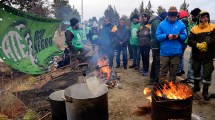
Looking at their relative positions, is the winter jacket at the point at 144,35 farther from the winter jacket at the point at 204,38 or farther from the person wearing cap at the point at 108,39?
the winter jacket at the point at 204,38

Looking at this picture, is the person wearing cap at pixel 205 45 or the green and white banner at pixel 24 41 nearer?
the person wearing cap at pixel 205 45

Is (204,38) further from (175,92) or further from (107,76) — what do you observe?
(107,76)

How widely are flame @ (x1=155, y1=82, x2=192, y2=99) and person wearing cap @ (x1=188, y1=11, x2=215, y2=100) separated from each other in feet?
6.22

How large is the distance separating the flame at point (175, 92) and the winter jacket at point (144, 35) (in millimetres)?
4433

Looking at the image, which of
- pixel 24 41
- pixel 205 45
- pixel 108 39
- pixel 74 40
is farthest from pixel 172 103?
pixel 108 39

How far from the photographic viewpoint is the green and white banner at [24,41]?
660cm

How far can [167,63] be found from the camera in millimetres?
6730

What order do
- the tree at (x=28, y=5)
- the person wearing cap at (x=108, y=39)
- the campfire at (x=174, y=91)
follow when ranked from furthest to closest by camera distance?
1. the tree at (x=28, y=5)
2. the person wearing cap at (x=108, y=39)
3. the campfire at (x=174, y=91)

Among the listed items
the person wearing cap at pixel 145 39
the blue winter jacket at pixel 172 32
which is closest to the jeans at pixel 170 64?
the blue winter jacket at pixel 172 32

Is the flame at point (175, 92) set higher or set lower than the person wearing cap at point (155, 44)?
lower

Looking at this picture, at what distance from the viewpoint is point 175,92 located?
469 cm

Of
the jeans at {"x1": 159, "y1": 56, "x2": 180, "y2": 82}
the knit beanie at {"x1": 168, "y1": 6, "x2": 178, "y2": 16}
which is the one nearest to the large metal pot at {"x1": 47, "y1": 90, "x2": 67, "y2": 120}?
the jeans at {"x1": 159, "y1": 56, "x2": 180, "y2": 82}

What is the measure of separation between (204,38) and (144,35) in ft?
10.8

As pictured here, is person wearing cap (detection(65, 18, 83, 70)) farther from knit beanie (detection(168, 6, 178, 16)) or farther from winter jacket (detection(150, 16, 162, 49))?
knit beanie (detection(168, 6, 178, 16))
